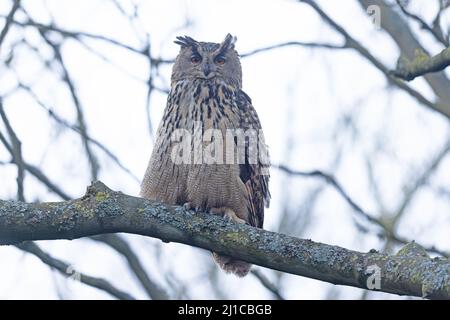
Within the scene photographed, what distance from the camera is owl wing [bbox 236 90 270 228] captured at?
6004 mm

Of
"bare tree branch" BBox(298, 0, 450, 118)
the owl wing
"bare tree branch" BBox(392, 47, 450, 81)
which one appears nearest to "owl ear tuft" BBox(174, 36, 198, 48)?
the owl wing

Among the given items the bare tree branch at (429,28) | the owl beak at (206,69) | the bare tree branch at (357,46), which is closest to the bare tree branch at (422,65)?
the bare tree branch at (429,28)

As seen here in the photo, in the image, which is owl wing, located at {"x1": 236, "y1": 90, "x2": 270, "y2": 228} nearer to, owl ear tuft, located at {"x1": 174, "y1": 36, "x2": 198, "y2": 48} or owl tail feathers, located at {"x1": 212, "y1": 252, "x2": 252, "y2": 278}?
owl tail feathers, located at {"x1": 212, "y1": 252, "x2": 252, "y2": 278}

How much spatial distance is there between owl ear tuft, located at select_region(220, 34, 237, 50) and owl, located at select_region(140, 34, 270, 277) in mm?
605

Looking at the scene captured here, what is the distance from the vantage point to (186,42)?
23.0 ft

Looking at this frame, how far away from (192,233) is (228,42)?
296cm

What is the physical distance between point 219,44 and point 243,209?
1732 millimetres

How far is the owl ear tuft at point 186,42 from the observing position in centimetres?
696

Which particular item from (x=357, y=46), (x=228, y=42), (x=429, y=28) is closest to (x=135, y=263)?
(x=228, y=42)

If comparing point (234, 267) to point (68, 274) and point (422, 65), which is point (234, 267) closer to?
point (68, 274)

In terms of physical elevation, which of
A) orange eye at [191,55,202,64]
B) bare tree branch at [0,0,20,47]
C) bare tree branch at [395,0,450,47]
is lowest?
bare tree branch at [395,0,450,47]

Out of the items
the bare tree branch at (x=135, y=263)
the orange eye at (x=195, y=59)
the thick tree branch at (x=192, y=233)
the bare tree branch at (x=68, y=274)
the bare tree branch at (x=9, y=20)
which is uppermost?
the bare tree branch at (x=9, y=20)

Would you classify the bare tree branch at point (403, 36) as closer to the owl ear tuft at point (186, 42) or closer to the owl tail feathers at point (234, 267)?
the owl ear tuft at point (186, 42)
